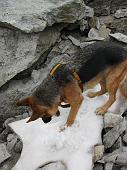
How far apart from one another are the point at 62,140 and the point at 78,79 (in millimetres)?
996

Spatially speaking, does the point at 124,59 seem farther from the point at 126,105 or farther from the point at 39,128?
→ the point at 39,128

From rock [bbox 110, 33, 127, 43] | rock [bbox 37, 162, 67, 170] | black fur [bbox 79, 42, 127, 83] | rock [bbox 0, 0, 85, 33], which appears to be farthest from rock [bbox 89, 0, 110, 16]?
rock [bbox 37, 162, 67, 170]

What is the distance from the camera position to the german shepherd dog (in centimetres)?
600

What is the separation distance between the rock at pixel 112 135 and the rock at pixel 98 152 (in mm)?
132

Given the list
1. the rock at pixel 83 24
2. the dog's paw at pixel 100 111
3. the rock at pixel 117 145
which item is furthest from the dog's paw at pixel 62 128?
the rock at pixel 83 24

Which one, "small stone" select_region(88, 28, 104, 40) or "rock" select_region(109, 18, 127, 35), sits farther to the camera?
"rock" select_region(109, 18, 127, 35)

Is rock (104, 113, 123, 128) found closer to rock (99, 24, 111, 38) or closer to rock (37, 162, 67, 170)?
rock (37, 162, 67, 170)

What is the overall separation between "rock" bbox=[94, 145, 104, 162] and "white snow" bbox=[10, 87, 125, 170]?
0.24 feet

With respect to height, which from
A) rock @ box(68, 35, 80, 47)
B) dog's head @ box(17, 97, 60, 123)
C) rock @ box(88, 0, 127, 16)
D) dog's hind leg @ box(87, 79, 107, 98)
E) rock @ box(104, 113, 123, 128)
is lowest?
rock @ box(104, 113, 123, 128)

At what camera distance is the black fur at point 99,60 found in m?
6.39

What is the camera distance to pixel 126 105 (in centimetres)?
704

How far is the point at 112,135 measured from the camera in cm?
652

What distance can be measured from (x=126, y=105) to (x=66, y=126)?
1078 mm

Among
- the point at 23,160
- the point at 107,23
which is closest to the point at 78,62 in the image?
the point at 23,160
